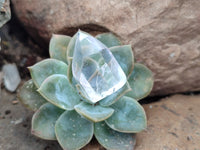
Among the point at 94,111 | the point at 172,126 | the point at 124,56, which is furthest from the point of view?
the point at 172,126

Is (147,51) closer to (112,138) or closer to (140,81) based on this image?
(140,81)

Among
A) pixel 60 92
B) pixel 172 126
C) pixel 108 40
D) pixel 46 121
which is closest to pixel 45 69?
pixel 60 92

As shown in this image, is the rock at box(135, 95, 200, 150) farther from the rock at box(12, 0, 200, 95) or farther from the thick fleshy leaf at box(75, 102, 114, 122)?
the thick fleshy leaf at box(75, 102, 114, 122)

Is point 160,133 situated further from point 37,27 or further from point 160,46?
point 37,27

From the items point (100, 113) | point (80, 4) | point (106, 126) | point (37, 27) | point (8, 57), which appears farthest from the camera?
point (8, 57)

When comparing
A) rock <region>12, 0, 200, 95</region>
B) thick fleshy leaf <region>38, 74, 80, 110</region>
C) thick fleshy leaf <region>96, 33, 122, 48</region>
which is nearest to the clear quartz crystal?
thick fleshy leaf <region>38, 74, 80, 110</region>

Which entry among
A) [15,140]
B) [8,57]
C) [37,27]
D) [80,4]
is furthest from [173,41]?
[8,57]
